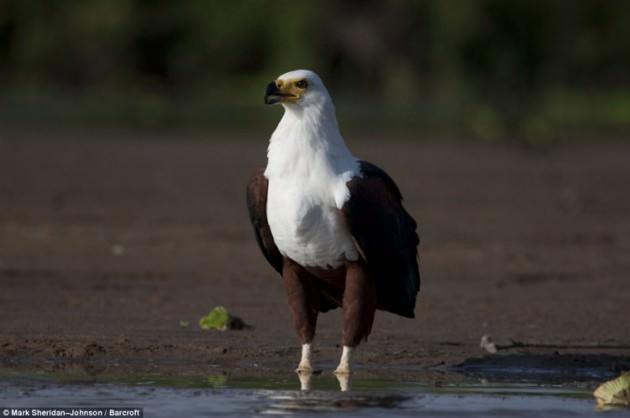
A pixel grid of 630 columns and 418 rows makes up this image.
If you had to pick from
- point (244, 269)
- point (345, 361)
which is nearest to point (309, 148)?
point (345, 361)

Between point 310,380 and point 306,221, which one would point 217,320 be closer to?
point 310,380

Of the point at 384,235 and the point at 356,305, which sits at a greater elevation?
the point at 384,235

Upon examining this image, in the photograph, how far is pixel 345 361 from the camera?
8.34 metres

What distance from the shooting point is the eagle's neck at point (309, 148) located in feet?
25.9

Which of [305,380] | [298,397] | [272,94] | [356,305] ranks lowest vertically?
[298,397]

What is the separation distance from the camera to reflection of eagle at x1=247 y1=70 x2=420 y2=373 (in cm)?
789

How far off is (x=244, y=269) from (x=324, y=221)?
465 centimetres

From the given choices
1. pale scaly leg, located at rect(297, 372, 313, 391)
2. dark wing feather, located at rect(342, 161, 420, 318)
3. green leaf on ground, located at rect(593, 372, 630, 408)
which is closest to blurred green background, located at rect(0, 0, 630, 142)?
dark wing feather, located at rect(342, 161, 420, 318)

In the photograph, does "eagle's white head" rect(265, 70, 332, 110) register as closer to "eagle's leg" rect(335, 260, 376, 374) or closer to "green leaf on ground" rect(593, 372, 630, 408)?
"eagle's leg" rect(335, 260, 376, 374)

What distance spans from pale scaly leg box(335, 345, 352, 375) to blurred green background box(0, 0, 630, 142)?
29247 mm

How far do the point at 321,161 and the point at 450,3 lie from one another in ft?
111

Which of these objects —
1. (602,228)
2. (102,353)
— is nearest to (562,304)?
(102,353)

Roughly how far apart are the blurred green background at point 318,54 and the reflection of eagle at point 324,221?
29246 millimetres

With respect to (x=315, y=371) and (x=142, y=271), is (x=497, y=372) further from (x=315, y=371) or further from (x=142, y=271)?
(x=142, y=271)
